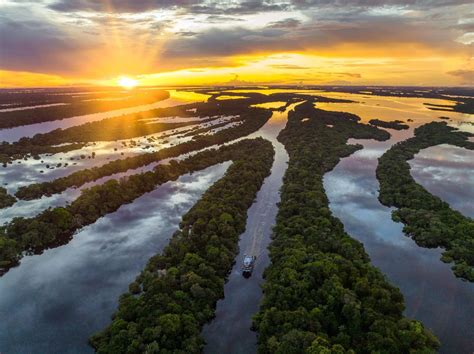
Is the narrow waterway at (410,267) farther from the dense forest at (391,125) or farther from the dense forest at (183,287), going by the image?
the dense forest at (391,125)

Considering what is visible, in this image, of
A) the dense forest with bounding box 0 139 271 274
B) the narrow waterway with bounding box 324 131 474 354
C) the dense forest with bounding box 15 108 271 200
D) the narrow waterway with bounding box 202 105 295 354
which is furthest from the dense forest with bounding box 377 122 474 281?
the dense forest with bounding box 15 108 271 200

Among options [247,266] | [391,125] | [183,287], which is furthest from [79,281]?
[391,125]

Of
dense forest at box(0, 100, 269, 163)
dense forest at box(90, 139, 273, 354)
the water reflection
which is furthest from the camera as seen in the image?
dense forest at box(0, 100, 269, 163)

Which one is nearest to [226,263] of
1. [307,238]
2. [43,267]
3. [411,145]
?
[307,238]

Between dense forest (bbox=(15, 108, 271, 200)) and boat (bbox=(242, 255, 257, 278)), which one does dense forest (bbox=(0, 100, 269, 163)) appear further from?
boat (bbox=(242, 255, 257, 278))

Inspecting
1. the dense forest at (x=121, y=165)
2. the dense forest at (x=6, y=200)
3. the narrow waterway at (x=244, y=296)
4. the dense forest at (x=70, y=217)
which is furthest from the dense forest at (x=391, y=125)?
the dense forest at (x=6, y=200)

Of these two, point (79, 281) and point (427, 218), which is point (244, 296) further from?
point (427, 218)
